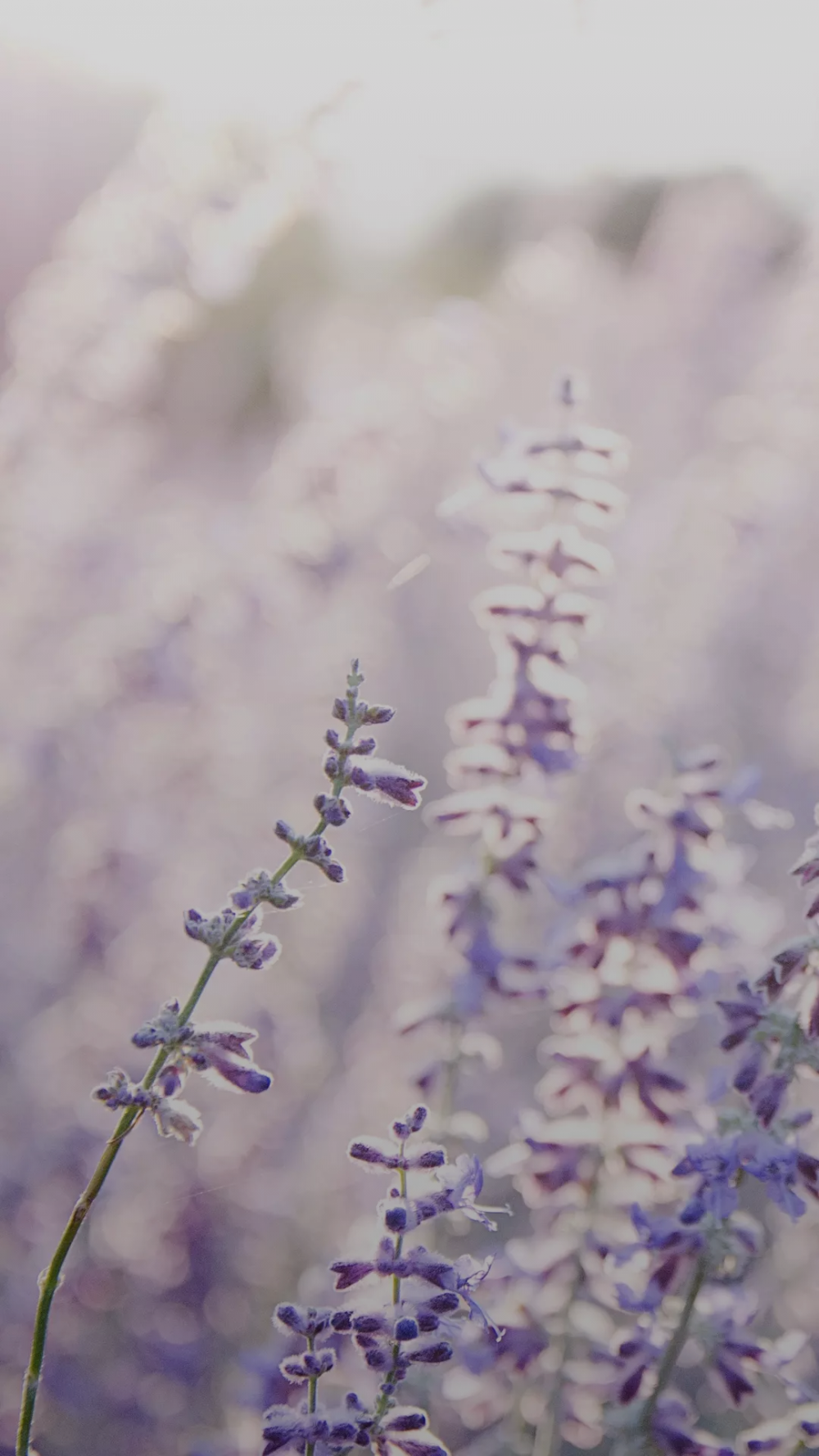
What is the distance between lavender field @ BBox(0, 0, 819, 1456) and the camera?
49.3 inches

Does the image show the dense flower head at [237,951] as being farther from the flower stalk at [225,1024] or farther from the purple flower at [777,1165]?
the purple flower at [777,1165]

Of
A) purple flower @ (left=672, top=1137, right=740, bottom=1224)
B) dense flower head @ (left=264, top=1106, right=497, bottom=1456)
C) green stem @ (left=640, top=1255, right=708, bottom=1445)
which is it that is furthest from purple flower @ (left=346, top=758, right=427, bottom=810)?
green stem @ (left=640, top=1255, right=708, bottom=1445)

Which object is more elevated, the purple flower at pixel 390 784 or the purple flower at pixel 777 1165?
the purple flower at pixel 390 784

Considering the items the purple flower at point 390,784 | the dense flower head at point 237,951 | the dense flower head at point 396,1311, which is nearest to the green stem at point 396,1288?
the dense flower head at point 396,1311

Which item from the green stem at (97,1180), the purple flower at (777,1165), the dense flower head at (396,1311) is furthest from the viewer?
the purple flower at (777,1165)

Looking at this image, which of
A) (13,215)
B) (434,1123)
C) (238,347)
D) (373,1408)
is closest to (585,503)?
(434,1123)

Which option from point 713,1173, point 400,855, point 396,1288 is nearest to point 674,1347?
point 713,1173

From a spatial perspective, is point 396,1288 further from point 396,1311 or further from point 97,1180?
point 97,1180

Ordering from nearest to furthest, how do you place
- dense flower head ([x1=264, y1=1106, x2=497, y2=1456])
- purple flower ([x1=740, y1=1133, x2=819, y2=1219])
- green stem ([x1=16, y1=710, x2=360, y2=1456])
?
1. green stem ([x1=16, y1=710, x2=360, y2=1456])
2. dense flower head ([x1=264, y1=1106, x2=497, y2=1456])
3. purple flower ([x1=740, y1=1133, x2=819, y2=1219])

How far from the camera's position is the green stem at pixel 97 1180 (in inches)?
35.3

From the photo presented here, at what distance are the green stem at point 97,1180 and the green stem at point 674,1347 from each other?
656mm

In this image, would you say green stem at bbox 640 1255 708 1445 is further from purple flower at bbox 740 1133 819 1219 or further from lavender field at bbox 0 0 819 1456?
purple flower at bbox 740 1133 819 1219

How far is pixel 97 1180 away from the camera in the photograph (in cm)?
90

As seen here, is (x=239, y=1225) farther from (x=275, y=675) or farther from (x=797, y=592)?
(x=797, y=592)
